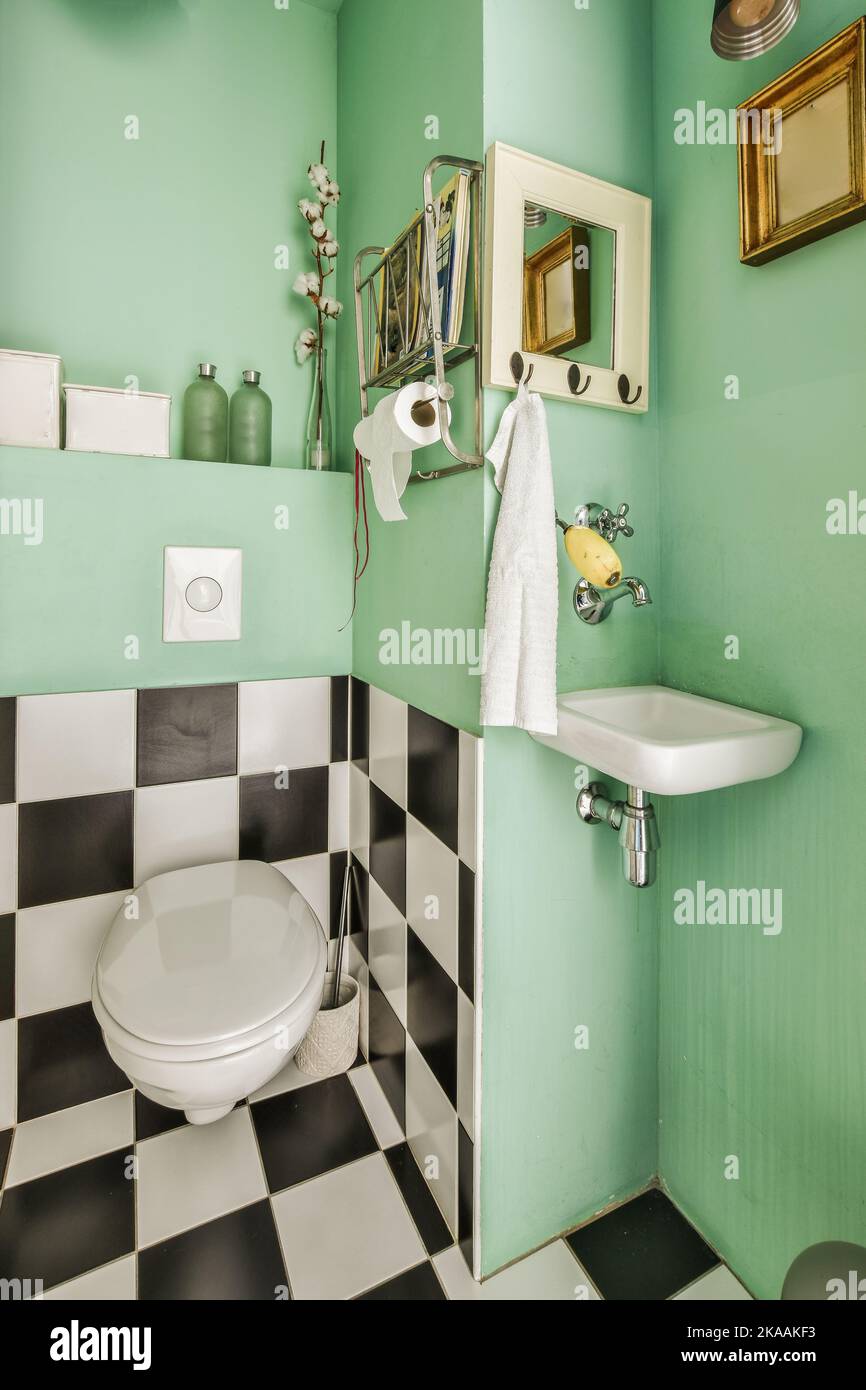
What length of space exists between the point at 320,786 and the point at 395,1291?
37.9 inches

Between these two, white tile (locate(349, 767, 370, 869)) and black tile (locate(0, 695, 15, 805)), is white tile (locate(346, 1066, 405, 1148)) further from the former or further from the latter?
black tile (locate(0, 695, 15, 805))

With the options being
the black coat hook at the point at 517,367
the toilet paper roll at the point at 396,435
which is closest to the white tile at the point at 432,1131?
the toilet paper roll at the point at 396,435

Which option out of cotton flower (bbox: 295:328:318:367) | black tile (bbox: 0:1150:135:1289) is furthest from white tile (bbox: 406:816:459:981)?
cotton flower (bbox: 295:328:318:367)

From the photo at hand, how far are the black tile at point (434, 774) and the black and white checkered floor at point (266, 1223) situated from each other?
28.2 inches

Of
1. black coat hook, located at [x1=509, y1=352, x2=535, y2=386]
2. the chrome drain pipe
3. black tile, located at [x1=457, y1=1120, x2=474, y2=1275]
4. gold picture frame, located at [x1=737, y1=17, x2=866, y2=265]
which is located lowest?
black tile, located at [x1=457, y1=1120, x2=474, y2=1275]

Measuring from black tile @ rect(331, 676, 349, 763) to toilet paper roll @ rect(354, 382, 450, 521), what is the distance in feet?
1.94

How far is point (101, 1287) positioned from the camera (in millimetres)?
1047

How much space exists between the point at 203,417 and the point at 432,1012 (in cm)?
134

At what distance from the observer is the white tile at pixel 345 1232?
107 centimetres

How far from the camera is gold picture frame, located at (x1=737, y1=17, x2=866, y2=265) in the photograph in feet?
2.66

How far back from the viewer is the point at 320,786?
5.29 feet

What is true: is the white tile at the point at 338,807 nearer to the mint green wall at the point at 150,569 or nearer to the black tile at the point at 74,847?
the mint green wall at the point at 150,569

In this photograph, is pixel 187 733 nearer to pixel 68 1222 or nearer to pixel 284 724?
pixel 284 724

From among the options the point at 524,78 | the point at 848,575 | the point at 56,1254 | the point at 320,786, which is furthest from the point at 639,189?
the point at 56,1254
